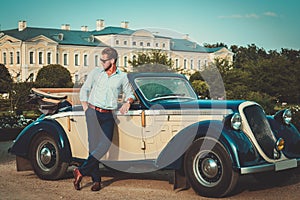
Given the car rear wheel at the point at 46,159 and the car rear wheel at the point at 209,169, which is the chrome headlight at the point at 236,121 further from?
the car rear wheel at the point at 46,159

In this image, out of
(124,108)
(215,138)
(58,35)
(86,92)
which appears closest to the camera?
(215,138)

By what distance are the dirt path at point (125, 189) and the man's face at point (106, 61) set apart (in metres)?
1.91

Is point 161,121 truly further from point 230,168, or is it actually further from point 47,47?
point 47,47

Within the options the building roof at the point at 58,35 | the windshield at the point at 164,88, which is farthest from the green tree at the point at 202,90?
the building roof at the point at 58,35

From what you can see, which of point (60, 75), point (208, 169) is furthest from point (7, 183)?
point (60, 75)

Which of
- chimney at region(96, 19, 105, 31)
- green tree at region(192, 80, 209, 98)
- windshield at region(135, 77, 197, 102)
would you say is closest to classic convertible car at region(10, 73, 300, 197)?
windshield at region(135, 77, 197, 102)

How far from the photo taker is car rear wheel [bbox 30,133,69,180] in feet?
32.9

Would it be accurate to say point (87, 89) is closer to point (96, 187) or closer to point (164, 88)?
point (164, 88)

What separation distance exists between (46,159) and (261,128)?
3728 millimetres

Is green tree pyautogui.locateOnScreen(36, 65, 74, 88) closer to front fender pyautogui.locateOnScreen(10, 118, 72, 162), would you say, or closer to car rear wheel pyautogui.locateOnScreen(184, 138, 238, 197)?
front fender pyautogui.locateOnScreen(10, 118, 72, 162)

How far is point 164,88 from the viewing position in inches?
388

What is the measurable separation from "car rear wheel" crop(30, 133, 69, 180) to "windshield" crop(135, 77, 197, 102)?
182cm

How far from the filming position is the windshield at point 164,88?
9.62 metres

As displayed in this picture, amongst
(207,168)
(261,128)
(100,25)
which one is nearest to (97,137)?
(207,168)
